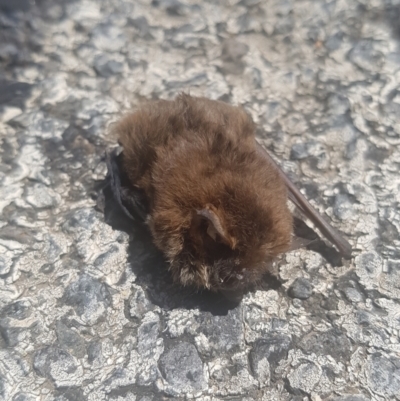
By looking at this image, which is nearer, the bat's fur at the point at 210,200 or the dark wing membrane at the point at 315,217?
the bat's fur at the point at 210,200

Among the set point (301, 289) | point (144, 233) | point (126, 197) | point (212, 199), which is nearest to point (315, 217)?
point (301, 289)

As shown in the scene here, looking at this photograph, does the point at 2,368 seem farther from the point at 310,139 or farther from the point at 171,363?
the point at 310,139

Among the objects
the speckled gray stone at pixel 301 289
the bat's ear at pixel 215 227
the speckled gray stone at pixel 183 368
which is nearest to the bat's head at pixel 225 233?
the bat's ear at pixel 215 227

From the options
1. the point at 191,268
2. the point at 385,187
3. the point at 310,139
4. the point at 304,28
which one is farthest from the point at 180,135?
the point at 304,28

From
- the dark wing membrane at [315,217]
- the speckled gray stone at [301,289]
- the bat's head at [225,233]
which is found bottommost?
the speckled gray stone at [301,289]

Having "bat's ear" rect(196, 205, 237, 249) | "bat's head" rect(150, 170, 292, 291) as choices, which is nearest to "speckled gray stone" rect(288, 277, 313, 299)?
"bat's head" rect(150, 170, 292, 291)

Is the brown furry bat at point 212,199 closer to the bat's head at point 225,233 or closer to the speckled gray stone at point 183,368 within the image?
the bat's head at point 225,233

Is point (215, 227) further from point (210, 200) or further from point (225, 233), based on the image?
point (210, 200)
